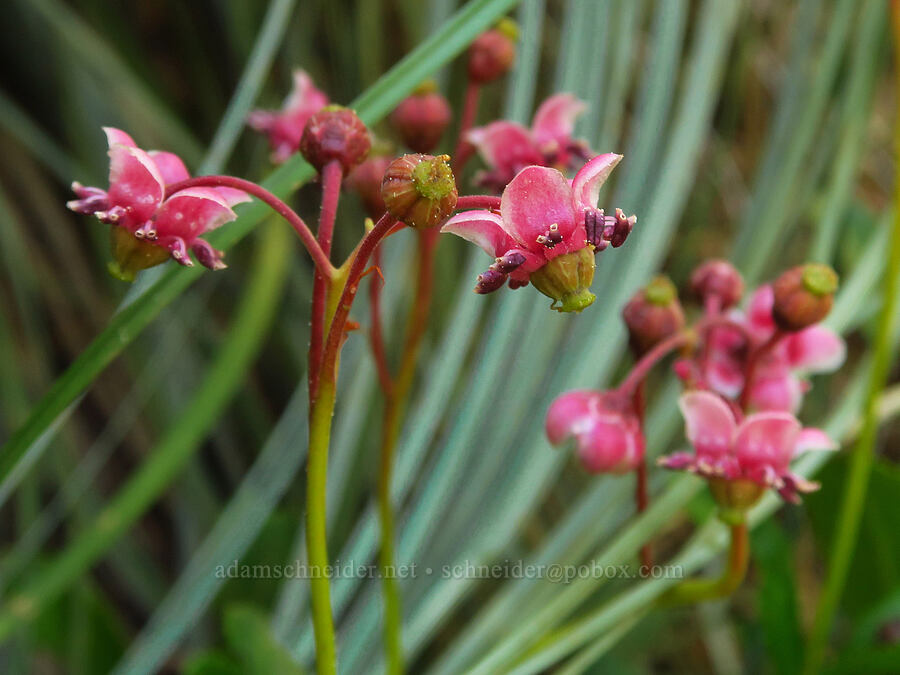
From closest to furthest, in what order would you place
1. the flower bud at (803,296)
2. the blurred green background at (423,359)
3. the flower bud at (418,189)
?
the flower bud at (418,189) < the flower bud at (803,296) < the blurred green background at (423,359)

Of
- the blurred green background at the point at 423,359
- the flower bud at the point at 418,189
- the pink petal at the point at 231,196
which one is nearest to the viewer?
the flower bud at the point at 418,189

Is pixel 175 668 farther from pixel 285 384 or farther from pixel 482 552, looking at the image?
pixel 482 552

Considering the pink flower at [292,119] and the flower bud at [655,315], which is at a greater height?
the pink flower at [292,119]

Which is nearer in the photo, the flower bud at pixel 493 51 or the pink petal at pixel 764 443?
the pink petal at pixel 764 443

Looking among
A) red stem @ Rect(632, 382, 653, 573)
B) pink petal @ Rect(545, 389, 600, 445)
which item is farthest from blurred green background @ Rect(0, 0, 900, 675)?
pink petal @ Rect(545, 389, 600, 445)

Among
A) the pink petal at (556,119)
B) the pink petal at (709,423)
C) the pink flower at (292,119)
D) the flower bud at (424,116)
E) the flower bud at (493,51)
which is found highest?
the flower bud at (493,51)

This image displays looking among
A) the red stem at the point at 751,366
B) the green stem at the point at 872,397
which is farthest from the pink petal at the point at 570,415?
the green stem at the point at 872,397

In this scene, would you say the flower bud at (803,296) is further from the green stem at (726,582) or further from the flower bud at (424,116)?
the flower bud at (424,116)
